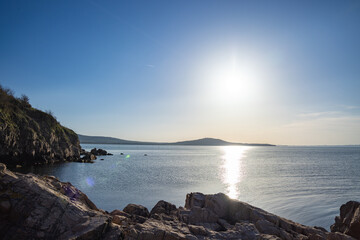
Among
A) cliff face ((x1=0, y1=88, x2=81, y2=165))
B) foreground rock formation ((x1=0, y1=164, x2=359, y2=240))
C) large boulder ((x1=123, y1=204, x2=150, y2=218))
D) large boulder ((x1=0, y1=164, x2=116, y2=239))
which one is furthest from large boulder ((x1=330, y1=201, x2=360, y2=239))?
cliff face ((x1=0, y1=88, x2=81, y2=165))

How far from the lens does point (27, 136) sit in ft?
177

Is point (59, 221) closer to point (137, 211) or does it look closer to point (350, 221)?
point (137, 211)

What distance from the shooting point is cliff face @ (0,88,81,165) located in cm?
4766

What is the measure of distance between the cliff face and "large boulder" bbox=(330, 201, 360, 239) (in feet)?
184

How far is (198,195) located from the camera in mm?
17688

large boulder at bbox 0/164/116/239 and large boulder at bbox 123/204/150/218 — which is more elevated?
large boulder at bbox 0/164/116/239

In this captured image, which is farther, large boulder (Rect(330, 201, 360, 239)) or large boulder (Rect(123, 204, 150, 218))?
large boulder (Rect(123, 204, 150, 218))

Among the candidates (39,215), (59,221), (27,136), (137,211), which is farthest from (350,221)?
(27,136)

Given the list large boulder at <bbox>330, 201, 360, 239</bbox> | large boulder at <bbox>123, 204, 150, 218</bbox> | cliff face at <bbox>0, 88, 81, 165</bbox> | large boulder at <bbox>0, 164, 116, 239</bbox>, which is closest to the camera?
large boulder at <bbox>0, 164, 116, 239</bbox>

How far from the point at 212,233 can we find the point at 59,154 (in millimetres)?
73727

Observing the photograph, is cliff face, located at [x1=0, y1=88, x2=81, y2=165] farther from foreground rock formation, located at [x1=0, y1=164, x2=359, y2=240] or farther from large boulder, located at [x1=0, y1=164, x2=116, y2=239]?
large boulder, located at [x1=0, y1=164, x2=116, y2=239]

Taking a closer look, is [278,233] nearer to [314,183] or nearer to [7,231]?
[7,231]

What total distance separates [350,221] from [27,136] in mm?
62502

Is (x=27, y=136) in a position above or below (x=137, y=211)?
above
